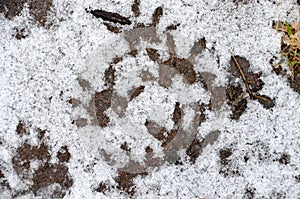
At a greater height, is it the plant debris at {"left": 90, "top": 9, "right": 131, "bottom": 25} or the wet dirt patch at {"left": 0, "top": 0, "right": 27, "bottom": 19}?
the plant debris at {"left": 90, "top": 9, "right": 131, "bottom": 25}

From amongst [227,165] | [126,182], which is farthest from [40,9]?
[227,165]

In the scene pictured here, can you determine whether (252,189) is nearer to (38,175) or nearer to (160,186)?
(160,186)

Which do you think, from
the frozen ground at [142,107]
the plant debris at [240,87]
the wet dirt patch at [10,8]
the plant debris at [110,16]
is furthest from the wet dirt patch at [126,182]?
the wet dirt patch at [10,8]

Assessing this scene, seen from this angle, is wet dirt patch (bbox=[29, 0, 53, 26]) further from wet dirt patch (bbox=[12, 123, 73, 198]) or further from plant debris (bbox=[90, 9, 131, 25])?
wet dirt patch (bbox=[12, 123, 73, 198])

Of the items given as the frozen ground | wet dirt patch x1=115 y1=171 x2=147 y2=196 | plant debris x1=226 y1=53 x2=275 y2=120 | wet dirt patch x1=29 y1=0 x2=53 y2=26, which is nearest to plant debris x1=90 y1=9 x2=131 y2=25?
the frozen ground

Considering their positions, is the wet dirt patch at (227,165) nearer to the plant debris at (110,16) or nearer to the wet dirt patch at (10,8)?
the plant debris at (110,16)

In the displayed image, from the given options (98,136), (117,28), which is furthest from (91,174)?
(117,28)

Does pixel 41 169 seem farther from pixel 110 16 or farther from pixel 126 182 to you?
pixel 110 16
